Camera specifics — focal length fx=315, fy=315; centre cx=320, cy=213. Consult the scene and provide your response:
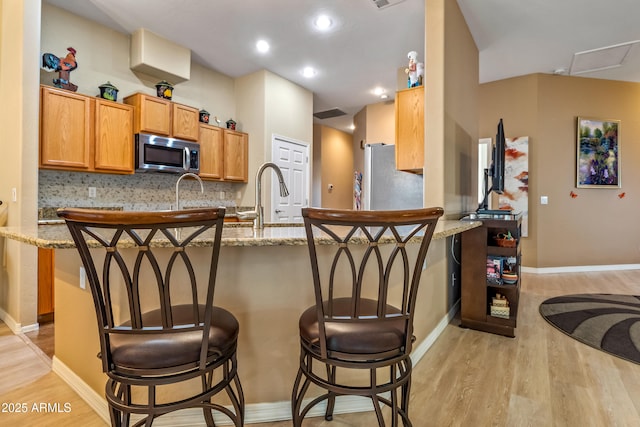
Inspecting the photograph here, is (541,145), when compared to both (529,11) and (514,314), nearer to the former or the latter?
(529,11)

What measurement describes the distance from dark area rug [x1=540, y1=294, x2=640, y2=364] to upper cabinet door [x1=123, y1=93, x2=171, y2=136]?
172 inches

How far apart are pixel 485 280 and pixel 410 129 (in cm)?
148

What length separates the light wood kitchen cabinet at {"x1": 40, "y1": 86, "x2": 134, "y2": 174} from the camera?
2861 millimetres

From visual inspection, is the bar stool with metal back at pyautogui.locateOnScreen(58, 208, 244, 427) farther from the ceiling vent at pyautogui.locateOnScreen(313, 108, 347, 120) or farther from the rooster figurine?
the ceiling vent at pyautogui.locateOnScreen(313, 108, 347, 120)

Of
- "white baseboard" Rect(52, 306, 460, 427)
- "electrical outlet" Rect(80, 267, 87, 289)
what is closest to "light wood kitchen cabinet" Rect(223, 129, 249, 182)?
"electrical outlet" Rect(80, 267, 87, 289)

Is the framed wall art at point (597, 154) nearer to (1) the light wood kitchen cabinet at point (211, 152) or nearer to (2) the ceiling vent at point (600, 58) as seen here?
(2) the ceiling vent at point (600, 58)

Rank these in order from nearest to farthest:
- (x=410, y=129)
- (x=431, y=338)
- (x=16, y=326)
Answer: (x=431, y=338)
(x=16, y=326)
(x=410, y=129)

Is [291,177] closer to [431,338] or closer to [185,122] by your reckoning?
[185,122]

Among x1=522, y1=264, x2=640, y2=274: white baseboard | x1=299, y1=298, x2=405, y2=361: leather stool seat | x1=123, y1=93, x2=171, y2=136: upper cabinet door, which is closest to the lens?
x1=299, y1=298, x2=405, y2=361: leather stool seat

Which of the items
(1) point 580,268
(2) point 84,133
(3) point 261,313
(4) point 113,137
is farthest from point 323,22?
(1) point 580,268

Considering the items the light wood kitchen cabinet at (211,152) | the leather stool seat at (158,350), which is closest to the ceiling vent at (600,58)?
the light wood kitchen cabinet at (211,152)

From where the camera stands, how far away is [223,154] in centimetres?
441

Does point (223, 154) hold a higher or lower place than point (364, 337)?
higher

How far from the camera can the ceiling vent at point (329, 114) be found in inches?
255
